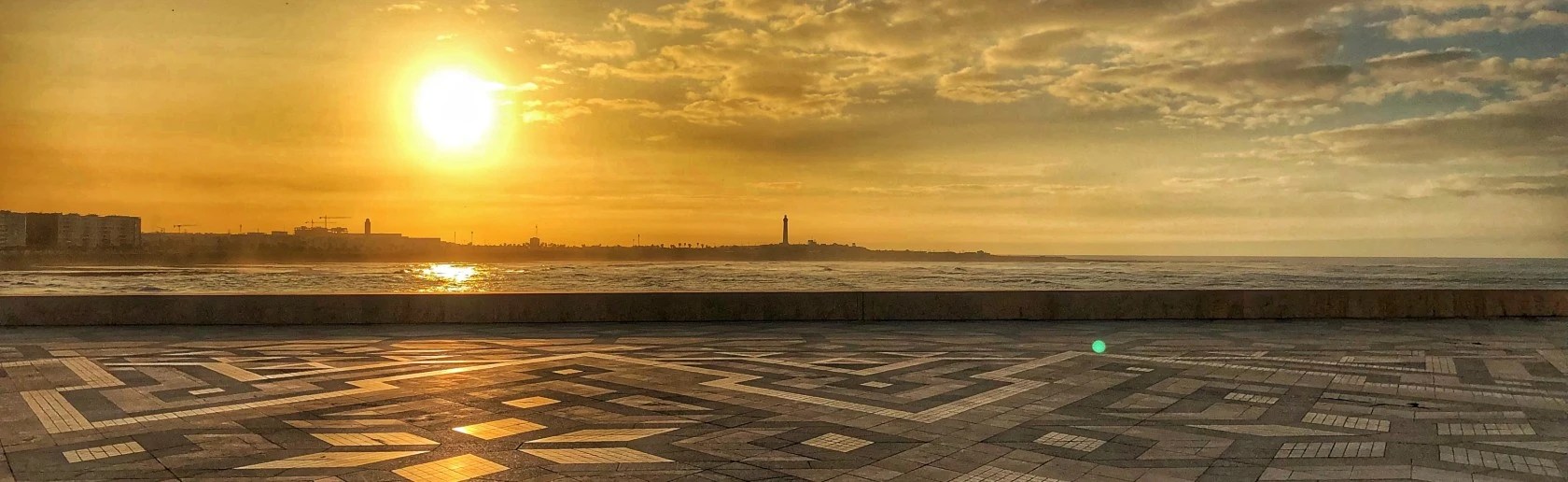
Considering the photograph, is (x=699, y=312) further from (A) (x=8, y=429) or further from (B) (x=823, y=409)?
(A) (x=8, y=429)

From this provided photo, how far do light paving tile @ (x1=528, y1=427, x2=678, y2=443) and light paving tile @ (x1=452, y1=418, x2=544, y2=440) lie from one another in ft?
1.21

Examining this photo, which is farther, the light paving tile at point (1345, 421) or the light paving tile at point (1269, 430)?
the light paving tile at point (1345, 421)

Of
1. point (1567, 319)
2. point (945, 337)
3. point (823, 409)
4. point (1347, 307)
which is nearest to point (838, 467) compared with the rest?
point (823, 409)

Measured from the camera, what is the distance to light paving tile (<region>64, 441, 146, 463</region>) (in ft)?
21.4

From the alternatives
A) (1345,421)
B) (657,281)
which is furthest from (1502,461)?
(657,281)

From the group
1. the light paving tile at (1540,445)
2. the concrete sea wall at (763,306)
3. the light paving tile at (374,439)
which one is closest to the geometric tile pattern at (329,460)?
the light paving tile at (374,439)

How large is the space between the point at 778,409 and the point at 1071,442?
2527 millimetres

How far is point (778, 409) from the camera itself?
335 inches

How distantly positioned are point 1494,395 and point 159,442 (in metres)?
11.8

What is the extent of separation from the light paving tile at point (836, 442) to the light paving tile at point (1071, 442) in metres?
1.35

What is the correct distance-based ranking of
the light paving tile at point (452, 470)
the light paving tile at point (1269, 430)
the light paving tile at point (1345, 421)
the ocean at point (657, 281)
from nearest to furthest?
the light paving tile at point (452, 470) → the light paving tile at point (1269, 430) → the light paving tile at point (1345, 421) → the ocean at point (657, 281)

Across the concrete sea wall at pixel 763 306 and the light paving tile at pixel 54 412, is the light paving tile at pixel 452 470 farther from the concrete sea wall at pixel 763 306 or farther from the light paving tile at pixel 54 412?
the concrete sea wall at pixel 763 306

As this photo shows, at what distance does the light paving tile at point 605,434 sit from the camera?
7.16m

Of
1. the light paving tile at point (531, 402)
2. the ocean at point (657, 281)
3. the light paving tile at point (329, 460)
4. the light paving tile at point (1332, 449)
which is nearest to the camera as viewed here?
the light paving tile at point (329, 460)
